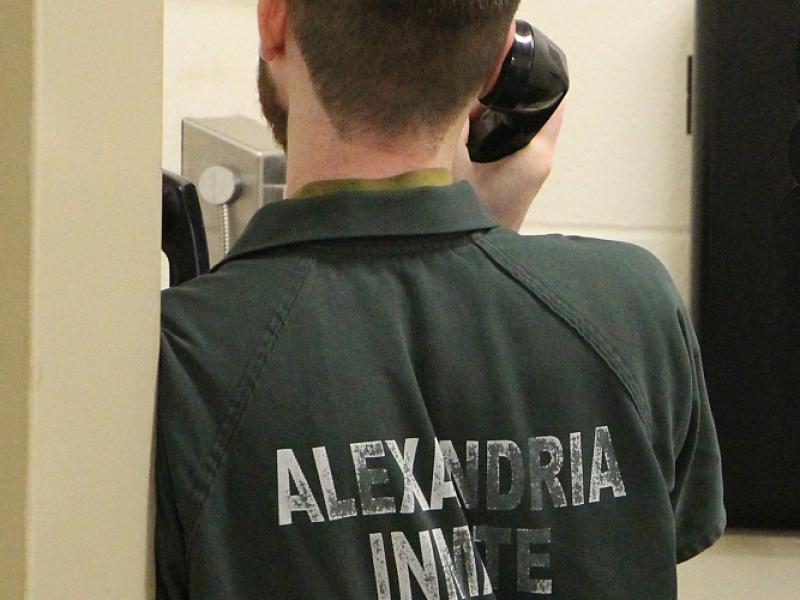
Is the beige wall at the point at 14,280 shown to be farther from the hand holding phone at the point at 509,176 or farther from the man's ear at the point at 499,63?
the hand holding phone at the point at 509,176

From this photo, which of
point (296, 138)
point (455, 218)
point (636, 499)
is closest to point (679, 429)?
point (636, 499)

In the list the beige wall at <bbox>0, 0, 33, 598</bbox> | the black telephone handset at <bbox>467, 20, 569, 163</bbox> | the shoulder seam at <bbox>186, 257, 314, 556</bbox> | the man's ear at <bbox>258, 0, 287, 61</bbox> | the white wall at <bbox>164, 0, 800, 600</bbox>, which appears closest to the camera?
the beige wall at <bbox>0, 0, 33, 598</bbox>

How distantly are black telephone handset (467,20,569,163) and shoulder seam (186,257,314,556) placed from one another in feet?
1.01

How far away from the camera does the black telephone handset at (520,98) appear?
0.89 m

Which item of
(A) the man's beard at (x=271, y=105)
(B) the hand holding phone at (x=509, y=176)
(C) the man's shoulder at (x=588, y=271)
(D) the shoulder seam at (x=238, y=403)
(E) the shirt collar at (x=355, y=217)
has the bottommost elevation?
(D) the shoulder seam at (x=238, y=403)

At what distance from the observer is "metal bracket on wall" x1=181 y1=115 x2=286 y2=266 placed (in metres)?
1.07

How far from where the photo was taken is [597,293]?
72 centimetres

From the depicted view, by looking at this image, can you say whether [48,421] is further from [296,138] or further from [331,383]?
[296,138]

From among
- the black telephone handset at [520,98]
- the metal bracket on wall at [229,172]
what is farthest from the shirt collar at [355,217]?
the metal bracket on wall at [229,172]

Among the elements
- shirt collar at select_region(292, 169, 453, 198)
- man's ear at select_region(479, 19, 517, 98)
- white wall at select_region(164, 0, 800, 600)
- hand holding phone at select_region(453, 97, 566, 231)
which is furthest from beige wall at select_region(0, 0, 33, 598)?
white wall at select_region(164, 0, 800, 600)

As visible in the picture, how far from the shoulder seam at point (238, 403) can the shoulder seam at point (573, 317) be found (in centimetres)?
13

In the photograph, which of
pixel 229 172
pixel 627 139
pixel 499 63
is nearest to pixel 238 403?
pixel 499 63

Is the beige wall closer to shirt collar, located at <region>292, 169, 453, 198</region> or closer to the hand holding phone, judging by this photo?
shirt collar, located at <region>292, 169, 453, 198</region>

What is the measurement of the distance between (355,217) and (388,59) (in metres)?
0.11
